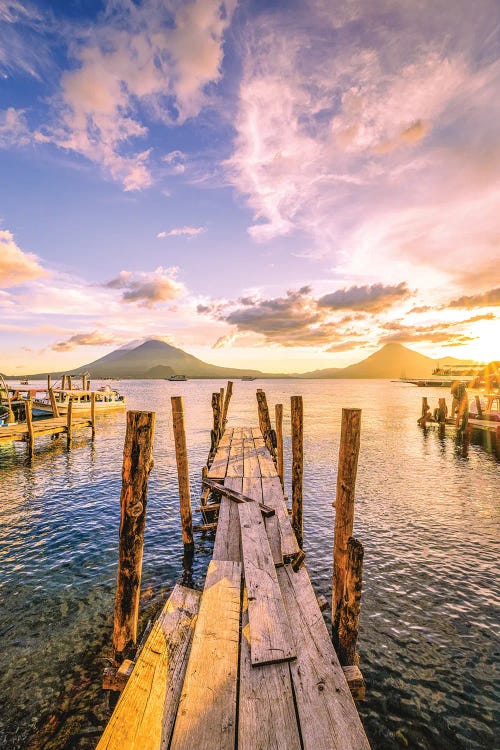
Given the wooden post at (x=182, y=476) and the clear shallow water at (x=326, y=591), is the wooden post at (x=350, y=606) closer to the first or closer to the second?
the clear shallow water at (x=326, y=591)

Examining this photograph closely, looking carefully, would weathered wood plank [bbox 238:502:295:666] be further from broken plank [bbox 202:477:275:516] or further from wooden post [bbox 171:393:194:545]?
wooden post [bbox 171:393:194:545]

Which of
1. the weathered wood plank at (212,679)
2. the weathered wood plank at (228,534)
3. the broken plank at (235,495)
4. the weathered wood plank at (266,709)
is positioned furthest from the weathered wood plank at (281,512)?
the weathered wood plank at (266,709)

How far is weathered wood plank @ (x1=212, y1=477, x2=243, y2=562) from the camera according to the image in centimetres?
626

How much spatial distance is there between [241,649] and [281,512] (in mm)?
4181

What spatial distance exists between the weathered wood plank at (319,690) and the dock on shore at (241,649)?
10 mm

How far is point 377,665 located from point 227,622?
10.8 ft

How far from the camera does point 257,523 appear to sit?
6922mm

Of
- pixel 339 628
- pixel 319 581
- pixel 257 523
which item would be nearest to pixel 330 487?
pixel 319 581

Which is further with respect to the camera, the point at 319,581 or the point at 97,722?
the point at 319,581

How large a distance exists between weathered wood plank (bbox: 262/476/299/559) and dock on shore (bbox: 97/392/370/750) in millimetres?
53

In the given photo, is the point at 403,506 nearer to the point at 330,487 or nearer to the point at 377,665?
the point at 330,487

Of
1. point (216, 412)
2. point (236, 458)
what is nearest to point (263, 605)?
point (236, 458)

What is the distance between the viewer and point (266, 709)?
304cm

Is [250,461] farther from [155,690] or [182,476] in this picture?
[155,690]
